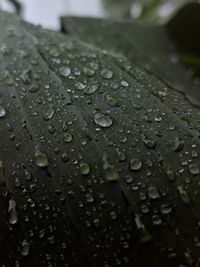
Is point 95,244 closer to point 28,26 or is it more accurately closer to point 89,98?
point 89,98

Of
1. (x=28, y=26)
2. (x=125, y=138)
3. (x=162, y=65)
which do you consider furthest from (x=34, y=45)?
(x=162, y=65)

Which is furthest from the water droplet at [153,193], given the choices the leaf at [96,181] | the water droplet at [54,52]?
the water droplet at [54,52]

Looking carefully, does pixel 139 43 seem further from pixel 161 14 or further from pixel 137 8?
pixel 161 14

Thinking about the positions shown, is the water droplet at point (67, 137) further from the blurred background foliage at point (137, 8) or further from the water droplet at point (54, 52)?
the blurred background foliage at point (137, 8)

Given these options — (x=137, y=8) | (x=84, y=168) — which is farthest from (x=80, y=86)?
(x=137, y=8)

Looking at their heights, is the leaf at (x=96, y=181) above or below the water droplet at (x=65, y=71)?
below

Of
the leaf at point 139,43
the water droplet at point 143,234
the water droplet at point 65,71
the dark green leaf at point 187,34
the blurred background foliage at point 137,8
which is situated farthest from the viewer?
the blurred background foliage at point 137,8
